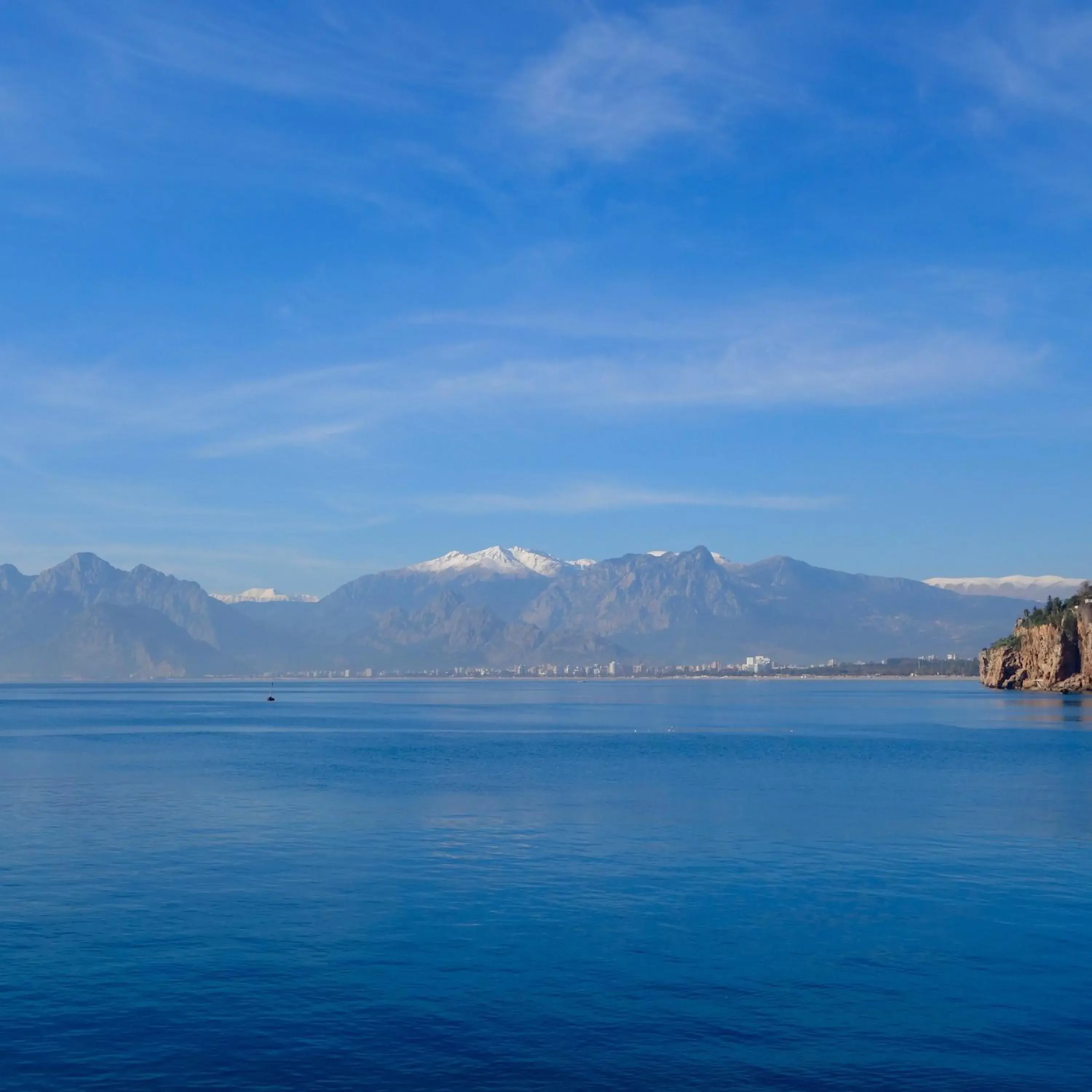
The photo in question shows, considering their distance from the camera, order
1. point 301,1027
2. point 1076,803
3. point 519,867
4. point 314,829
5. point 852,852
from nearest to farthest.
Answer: point 301,1027, point 519,867, point 852,852, point 314,829, point 1076,803

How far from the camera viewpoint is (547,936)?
99.9ft

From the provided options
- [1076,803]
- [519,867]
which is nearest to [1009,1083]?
[519,867]

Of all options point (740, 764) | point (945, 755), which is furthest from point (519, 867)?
point (945, 755)

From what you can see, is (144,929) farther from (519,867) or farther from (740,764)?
(740,764)

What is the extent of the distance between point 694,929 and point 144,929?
14.1m

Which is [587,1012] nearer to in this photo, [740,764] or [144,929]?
[144,929]

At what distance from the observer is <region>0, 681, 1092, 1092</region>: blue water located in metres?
22.1

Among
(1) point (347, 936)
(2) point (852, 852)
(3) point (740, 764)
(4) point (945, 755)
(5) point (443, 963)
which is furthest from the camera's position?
(4) point (945, 755)

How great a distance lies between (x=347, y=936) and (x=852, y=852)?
2000 cm

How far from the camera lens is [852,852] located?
4272cm

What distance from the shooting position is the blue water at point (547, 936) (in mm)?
22141

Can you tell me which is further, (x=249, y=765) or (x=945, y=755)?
(x=945, y=755)

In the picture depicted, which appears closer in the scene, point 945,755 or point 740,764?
point 740,764

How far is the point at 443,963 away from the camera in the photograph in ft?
92.4
